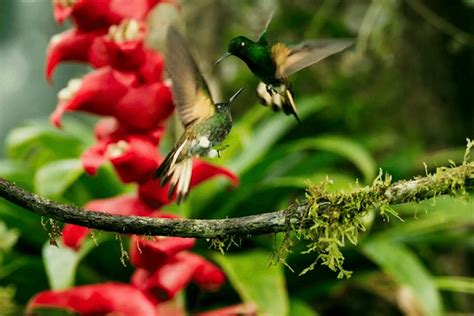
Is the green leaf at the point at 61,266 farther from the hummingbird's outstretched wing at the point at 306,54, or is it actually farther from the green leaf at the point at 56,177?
the hummingbird's outstretched wing at the point at 306,54

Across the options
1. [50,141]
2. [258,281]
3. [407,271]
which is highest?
[50,141]

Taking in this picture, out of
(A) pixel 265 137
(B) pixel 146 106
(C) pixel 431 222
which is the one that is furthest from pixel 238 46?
(A) pixel 265 137

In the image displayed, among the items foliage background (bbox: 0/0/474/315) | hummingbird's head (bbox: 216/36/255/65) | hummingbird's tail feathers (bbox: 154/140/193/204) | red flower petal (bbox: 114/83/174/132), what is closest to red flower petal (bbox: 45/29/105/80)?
red flower petal (bbox: 114/83/174/132)

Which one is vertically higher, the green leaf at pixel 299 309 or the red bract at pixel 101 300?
the green leaf at pixel 299 309

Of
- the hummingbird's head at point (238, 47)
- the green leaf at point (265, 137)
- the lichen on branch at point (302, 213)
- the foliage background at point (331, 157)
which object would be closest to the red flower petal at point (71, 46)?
the foliage background at point (331, 157)

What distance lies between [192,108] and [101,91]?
19.8 inches

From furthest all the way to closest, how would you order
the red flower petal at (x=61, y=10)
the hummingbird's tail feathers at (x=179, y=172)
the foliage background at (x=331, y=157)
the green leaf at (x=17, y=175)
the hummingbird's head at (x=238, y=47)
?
the green leaf at (x=17, y=175) → the foliage background at (x=331, y=157) → the red flower petal at (x=61, y=10) → the hummingbird's tail feathers at (x=179, y=172) → the hummingbird's head at (x=238, y=47)

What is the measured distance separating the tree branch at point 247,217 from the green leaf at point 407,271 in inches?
46.5

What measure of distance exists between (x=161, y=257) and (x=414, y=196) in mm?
806

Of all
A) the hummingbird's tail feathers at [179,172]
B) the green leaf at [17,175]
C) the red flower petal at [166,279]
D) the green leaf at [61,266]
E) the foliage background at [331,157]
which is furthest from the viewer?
the green leaf at [17,175]

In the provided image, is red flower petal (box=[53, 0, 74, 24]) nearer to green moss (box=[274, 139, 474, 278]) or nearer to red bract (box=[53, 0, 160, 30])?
red bract (box=[53, 0, 160, 30])

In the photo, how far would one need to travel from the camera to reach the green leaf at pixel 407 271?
1.91 m

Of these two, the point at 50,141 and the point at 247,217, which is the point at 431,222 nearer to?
the point at 50,141

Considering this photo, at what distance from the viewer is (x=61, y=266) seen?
5.53 ft
